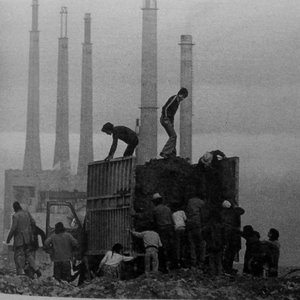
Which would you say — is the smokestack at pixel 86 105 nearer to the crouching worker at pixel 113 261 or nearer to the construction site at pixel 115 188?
the construction site at pixel 115 188

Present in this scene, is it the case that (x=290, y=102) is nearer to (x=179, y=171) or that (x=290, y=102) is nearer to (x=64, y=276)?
(x=179, y=171)

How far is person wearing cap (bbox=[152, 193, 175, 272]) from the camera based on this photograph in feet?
50.4

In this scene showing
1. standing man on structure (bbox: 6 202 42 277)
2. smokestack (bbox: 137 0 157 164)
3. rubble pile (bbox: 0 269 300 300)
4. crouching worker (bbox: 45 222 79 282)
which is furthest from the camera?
standing man on structure (bbox: 6 202 42 277)

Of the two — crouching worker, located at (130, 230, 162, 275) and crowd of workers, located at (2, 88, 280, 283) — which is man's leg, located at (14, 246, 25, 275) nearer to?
crowd of workers, located at (2, 88, 280, 283)

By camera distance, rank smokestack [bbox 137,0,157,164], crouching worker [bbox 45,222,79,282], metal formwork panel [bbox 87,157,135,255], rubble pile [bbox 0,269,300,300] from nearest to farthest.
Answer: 1. rubble pile [bbox 0,269,300,300]
2. metal formwork panel [bbox 87,157,135,255]
3. smokestack [bbox 137,0,157,164]
4. crouching worker [bbox 45,222,79,282]

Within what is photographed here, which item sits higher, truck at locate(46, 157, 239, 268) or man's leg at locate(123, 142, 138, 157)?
man's leg at locate(123, 142, 138, 157)

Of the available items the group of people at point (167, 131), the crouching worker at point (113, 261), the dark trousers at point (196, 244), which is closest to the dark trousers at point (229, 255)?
the dark trousers at point (196, 244)

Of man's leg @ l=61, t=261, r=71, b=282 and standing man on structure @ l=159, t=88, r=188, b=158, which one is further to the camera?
man's leg @ l=61, t=261, r=71, b=282

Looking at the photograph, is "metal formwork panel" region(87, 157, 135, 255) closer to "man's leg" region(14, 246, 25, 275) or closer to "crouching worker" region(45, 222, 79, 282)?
"crouching worker" region(45, 222, 79, 282)

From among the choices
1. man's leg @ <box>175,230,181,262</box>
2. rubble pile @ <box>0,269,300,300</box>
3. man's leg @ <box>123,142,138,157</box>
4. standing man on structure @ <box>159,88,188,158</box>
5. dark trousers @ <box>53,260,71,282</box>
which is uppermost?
standing man on structure @ <box>159,88,188,158</box>

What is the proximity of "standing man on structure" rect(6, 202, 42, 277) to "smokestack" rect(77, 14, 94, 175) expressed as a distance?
562 millimetres

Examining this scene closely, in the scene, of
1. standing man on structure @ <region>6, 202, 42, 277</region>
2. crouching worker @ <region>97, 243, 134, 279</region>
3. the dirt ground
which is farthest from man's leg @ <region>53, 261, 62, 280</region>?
crouching worker @ <region>97, 243, 134, 279</region>

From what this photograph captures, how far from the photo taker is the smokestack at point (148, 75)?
51.0 ft

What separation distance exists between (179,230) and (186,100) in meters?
1.02
